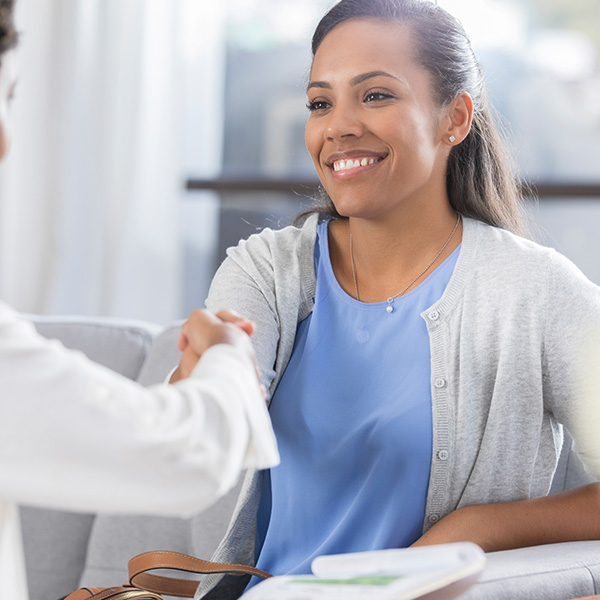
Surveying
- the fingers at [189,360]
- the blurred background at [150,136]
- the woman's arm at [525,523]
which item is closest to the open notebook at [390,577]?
the fingers at [189,360]

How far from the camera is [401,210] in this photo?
140cm

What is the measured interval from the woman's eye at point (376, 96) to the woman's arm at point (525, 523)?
2.09 feet

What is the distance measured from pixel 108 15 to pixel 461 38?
210cm

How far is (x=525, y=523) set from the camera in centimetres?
124

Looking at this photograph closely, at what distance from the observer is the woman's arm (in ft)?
3.94

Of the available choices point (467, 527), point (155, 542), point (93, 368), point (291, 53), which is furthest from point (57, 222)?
point (93, 368)

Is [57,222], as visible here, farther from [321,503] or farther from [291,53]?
[321,503]

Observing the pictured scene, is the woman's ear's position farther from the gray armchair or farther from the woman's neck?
the gray armchair

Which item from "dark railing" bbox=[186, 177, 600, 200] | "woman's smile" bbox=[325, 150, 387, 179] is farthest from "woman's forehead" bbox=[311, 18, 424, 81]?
"dark railing" bbox=[186, 177, 600, 200]

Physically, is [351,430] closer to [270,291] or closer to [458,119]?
[270,291]

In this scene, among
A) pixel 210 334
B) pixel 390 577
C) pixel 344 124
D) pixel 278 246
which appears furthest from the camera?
pixel 278 246

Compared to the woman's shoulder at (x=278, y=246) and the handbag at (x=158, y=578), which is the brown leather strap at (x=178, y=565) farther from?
the woman's shoulder at (x=278, y=246)

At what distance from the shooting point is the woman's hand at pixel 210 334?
883 millimetres

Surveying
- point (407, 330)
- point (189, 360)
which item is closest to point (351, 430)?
point (407, 330)
